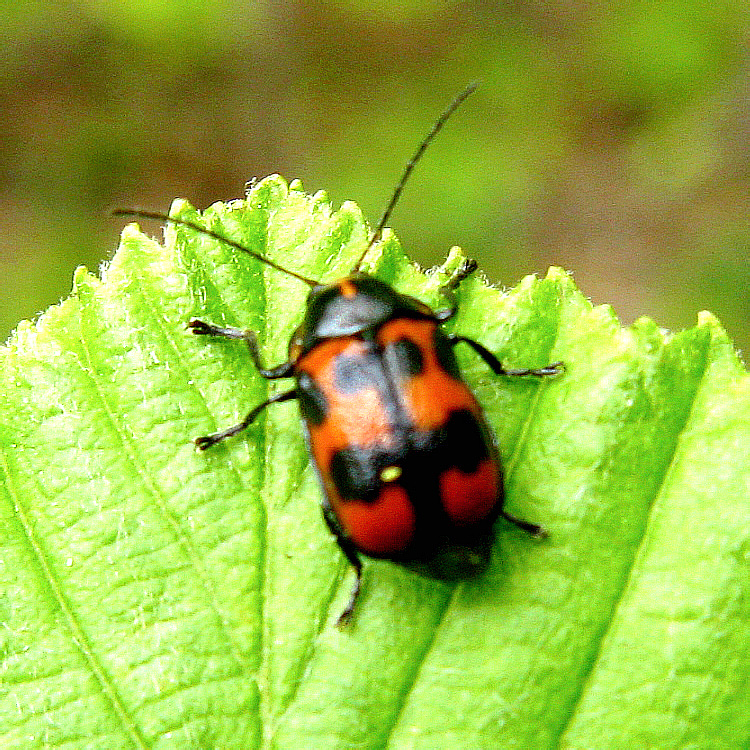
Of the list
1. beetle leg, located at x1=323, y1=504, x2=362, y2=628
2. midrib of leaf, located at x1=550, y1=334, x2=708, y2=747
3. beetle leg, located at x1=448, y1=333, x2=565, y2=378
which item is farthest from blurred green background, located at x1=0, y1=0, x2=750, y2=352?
beetle leg, located at x1=323, y1=504, x2=362, y2=628

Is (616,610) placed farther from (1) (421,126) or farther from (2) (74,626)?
(1) (421,126)

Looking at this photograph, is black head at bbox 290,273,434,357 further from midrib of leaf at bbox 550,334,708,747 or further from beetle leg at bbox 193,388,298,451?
midrib of leaf at bbox 550,334,708,747

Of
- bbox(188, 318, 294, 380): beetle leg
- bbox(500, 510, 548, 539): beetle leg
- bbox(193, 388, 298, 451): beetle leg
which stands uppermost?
bbox(188, 318, 294, 380): beetle leg

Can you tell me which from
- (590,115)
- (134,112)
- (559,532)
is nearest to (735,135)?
(590,115)

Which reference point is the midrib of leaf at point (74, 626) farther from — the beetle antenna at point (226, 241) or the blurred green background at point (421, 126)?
the blurred green background at point (421, 126)

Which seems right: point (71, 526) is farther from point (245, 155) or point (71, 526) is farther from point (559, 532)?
point (245, 155)
